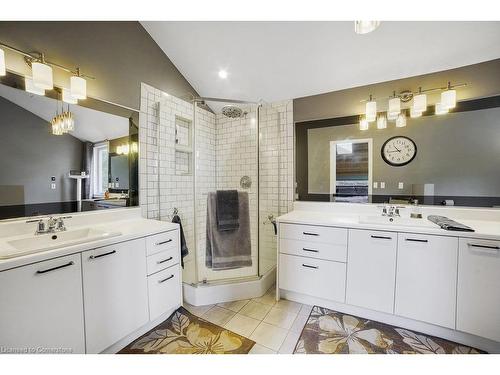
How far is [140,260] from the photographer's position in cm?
143

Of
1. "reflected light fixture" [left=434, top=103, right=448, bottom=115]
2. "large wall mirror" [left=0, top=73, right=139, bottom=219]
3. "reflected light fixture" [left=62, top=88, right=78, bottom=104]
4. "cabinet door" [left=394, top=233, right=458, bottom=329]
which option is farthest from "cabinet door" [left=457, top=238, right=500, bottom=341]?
"reflected light fixture" [left=62, top=88, right=78, bottom=104]

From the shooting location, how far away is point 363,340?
145cm

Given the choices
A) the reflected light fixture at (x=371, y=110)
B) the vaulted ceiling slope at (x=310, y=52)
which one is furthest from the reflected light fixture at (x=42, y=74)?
the reflected light fixture at (x=371, y=110)

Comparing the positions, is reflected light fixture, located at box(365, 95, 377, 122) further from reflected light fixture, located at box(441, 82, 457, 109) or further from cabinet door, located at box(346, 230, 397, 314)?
cabinet door, located at box(346, 230, 397, 314)

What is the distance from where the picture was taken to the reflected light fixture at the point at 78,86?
4.88ft

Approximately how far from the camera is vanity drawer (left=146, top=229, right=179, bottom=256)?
1.50 metres

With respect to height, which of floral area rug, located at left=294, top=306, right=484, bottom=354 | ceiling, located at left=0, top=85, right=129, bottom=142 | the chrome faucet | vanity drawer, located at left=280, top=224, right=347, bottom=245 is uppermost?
ceiling, located at left=0, top=85, right=129, bottom=142

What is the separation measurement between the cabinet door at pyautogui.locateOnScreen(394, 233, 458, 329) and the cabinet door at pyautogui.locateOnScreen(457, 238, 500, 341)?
0.14 ft

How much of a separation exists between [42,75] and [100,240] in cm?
117

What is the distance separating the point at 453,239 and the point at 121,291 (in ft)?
7.49

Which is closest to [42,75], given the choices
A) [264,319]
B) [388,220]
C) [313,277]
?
[264,319]

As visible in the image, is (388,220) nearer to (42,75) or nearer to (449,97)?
(449,97)

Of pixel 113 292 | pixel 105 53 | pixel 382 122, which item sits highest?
pixel 105 53
